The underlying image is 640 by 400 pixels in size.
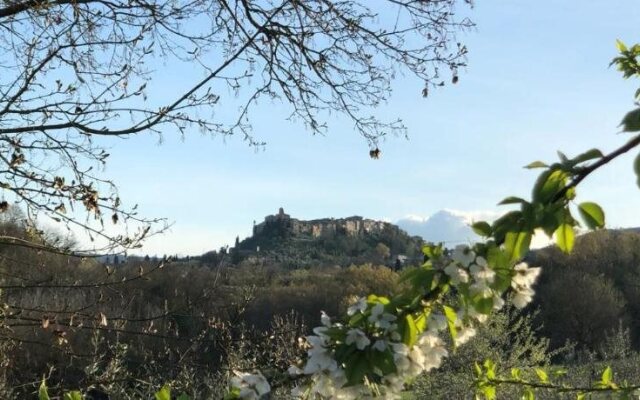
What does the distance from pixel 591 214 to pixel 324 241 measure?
59774mm

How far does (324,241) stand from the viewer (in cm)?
6081

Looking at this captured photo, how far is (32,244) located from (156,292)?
23598mm

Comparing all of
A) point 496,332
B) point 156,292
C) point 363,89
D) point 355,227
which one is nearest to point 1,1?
point 363,89

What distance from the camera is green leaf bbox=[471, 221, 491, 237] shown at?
1243 mm

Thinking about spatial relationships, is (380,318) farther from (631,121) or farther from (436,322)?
(631,121)

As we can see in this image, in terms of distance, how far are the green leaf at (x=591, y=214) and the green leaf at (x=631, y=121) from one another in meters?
0.14

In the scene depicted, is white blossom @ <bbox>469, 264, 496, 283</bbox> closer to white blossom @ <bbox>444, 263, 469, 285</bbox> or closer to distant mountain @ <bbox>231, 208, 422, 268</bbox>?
white blossom @ <bbox>444, 263, 469, 285</bbox>

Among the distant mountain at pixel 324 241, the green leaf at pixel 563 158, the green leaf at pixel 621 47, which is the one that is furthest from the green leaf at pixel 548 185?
the distant mountain at pixel 324 241

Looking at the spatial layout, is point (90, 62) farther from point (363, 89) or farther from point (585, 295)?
point (585, 295)

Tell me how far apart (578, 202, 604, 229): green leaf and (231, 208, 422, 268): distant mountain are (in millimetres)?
47323

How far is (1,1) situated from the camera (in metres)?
3.66

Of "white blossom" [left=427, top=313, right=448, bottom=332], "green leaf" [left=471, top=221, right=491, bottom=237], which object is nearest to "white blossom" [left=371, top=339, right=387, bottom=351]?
"white blossom" [left=427, top=313, right=448, bottom=332]

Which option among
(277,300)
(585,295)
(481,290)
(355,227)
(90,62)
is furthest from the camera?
(355,227)

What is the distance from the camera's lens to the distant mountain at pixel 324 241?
52656mm
